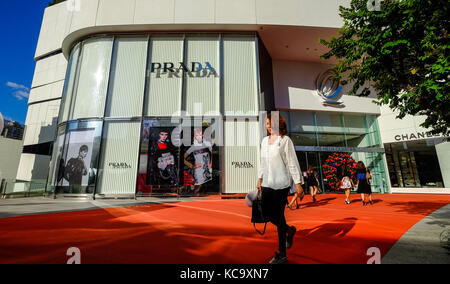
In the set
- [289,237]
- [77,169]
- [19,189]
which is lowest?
[289,237]

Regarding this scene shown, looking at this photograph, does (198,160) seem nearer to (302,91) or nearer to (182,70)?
(182,70)

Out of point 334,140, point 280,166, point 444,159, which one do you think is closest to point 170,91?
point 280,166

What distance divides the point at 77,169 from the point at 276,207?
1113 centimetres

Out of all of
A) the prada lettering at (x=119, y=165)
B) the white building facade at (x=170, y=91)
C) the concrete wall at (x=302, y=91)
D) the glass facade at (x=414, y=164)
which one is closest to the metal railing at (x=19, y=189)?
the white building facade at (x=170, y=91)

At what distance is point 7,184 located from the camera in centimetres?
1086

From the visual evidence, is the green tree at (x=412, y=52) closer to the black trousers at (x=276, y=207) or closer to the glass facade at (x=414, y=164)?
the black trousers at (x=276, y=207)

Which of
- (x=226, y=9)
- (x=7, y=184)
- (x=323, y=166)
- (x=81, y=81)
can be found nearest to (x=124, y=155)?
(x=81, y=81)

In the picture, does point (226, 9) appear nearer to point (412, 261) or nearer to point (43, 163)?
point (412, 261)

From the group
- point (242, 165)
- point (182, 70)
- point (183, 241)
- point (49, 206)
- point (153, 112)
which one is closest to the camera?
point (183, 241)

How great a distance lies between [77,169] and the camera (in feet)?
32.6

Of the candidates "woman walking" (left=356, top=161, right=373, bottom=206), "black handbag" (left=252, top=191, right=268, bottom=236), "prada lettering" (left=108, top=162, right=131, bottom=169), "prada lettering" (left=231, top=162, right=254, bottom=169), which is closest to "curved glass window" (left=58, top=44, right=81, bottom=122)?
"prada lettering" (left=108, top=162, right=131, bottom=169)

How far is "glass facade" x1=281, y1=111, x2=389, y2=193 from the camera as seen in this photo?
1338 centimetres

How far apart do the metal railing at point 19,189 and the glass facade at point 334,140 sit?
1641 cm

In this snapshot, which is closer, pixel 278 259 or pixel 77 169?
pixel 278 259
